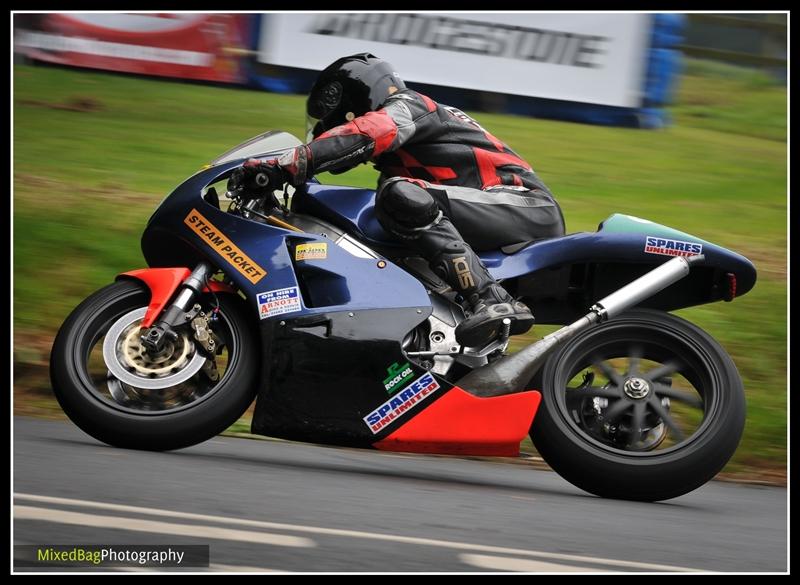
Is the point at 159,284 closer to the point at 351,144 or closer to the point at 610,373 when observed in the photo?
the point at 351,144

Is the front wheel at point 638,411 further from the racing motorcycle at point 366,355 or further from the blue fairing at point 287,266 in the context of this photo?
the blue fairing at point 287,266

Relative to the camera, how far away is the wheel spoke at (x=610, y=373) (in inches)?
195

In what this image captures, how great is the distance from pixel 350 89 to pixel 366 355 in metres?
1.16

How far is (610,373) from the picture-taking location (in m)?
4.97

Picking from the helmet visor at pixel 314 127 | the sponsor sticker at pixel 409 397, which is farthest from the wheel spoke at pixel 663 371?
the helmet visor at pixel 314 127

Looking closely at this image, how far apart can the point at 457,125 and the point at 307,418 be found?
1.40m

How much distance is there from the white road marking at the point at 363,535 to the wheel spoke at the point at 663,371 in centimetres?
120

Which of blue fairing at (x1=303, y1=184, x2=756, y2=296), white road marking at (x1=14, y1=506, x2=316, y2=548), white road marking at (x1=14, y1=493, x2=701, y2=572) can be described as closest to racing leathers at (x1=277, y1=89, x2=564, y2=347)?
blue fairing at (x1=303, y1=184, x2=756, y2=296)

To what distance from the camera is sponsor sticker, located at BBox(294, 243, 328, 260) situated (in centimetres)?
490

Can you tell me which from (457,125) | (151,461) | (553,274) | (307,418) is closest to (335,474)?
(307,418)

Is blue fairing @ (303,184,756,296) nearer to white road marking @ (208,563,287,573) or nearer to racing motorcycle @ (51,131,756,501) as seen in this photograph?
racing motorcycle @ (51,131,756,501)

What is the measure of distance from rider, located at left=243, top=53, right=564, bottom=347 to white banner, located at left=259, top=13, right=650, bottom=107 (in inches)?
215

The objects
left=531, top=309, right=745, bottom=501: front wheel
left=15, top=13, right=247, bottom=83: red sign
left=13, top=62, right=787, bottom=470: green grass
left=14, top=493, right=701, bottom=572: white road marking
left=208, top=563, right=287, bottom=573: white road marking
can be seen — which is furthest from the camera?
left=15, top=13, right=247, bottom=83: red sign

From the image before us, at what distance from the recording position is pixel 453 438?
479 centimetres
